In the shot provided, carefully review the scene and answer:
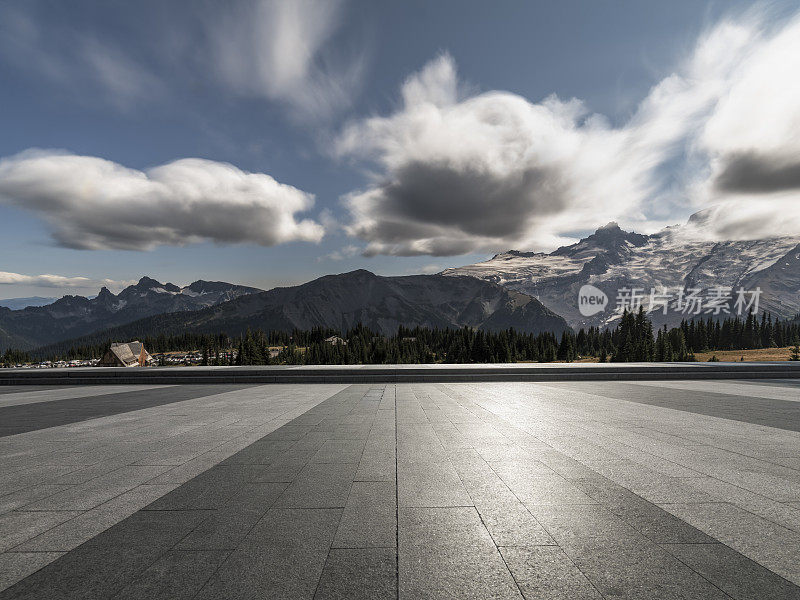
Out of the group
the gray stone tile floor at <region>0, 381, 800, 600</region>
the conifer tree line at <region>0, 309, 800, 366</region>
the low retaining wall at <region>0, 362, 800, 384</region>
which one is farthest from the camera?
the conifer tree line at <region>0, 309, 800, 366</region>

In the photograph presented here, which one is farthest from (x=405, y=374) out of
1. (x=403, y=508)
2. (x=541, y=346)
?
(x=541, y=346)

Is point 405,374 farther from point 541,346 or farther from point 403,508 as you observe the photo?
point 541,346

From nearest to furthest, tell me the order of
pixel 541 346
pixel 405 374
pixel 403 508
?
1. pixel 403 508
2. pixel 405 374
3. pixel 541 346

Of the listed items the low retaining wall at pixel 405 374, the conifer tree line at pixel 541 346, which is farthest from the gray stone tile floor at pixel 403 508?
the conifer tree line at pixel 541 346

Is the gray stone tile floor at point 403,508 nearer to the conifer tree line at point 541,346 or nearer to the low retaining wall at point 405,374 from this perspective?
the low retaining wall at point 405,374

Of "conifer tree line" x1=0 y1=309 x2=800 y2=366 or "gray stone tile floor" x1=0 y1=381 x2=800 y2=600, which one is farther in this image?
"conifer tree line" x1=0 y1=309 x2=800 y2=366

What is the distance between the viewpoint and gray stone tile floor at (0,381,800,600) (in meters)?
3.97

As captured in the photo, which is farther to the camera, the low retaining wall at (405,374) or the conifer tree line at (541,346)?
the conifer tree line at (541,346)

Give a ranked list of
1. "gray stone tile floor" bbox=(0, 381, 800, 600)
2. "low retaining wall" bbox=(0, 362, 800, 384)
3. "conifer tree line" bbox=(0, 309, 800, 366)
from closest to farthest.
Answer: "gray stone tile floor" bbox=(0, 381, 800, 600) → "low retaining wall" bbox=(0, 362, 800, 384) → "conifer tree line" bbox=(0, 309, 800, 366)

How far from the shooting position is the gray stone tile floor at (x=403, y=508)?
3.97m

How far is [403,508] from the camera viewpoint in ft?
18.5

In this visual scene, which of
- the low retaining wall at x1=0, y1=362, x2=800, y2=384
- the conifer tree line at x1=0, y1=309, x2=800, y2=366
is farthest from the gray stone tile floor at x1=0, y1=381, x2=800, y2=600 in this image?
the conifer tree line at x1=0, y1=309, x2=800, y2=366

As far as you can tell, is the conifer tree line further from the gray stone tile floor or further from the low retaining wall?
the gray stone tile floor

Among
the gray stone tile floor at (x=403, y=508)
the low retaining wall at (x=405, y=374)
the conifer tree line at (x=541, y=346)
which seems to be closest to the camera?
the gray stone tile floor at (x=403, y=508)
